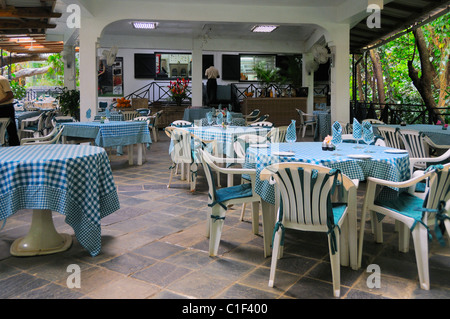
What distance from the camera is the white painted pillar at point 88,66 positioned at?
885 centimetres

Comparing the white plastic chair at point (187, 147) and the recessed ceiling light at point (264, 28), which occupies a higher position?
the recessed ceiling light at point (264, 28)

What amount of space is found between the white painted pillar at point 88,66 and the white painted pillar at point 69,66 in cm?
571

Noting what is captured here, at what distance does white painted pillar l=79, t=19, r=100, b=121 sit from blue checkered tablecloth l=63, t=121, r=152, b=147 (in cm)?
211

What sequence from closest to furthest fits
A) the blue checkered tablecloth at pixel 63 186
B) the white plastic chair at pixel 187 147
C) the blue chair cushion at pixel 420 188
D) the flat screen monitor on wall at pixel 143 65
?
the blue checkered tablecloth at pixel 63 186 → the blue chair cushion at pixel 420 188 → the white plastic chair at pixel 187 147 → the flat screen monitor on wall at pixel 143 65

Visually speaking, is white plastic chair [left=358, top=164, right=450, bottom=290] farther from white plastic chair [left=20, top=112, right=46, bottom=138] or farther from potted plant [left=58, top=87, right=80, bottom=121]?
potted plant [left=58, top=87, right=80, bottom=121]

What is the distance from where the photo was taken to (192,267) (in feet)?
9.48

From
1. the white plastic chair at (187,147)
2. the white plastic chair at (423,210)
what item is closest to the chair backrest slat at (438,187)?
the white plastic chair at (423,210)

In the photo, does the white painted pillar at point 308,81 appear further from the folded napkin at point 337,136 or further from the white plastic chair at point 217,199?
the white plastic chair at point 217,199

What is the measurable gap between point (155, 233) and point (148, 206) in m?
0.96

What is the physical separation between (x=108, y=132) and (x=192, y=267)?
4.20 meters

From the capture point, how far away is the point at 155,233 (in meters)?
3.63

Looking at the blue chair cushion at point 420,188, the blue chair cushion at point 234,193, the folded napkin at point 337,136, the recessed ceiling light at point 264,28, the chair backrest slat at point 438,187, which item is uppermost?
the recessed ceiling light at point 264,28

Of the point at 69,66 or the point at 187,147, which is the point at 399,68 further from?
the point at 187,147
